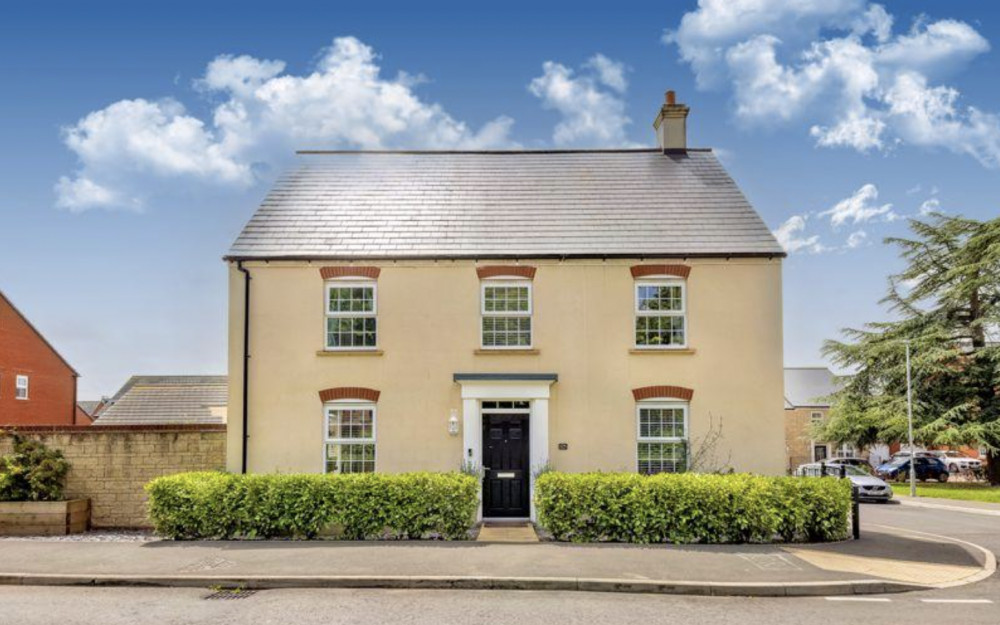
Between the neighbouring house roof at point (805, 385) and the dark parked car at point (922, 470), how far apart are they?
15.1 metres

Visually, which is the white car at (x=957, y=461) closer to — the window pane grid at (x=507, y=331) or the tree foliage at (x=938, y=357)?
the tree foliage at (x=938, y=357)

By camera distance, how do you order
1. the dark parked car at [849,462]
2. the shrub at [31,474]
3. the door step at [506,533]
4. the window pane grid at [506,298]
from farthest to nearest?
the dark parked car at [849,462] < the window pane grid at [506,298] < the shrub at [31,474] < the door step at [506,533]

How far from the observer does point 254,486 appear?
14156mm

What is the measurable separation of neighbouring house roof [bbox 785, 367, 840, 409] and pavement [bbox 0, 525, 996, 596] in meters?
46.2

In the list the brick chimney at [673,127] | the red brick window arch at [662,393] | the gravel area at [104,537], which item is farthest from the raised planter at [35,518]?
the brick chimney at [673,127]

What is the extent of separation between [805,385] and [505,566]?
179 ft

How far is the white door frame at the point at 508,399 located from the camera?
1620 cm

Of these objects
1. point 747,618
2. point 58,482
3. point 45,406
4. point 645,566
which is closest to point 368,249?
point 58,482

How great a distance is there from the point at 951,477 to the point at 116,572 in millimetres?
47068

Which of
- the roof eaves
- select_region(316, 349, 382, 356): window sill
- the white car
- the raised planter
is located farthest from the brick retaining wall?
the white car

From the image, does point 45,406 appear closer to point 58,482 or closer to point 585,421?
point 58,482

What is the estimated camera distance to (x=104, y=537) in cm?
1516

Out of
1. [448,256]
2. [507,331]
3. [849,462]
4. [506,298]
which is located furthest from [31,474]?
[849,462]

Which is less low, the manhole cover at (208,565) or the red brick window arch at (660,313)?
the red brick window arch at (660,313)
